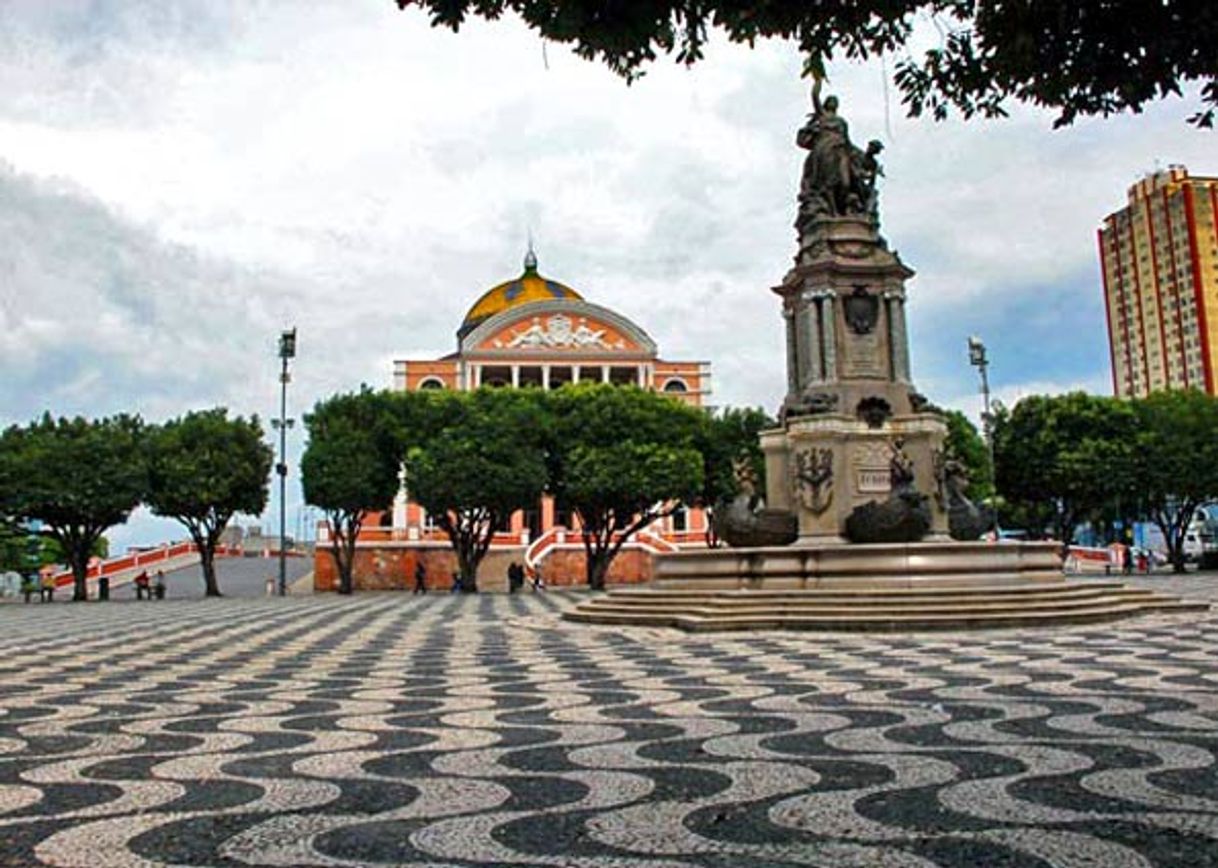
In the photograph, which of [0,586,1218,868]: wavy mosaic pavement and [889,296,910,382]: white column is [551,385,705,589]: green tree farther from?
[0,586,1218,868]: wavy mosaic pavement

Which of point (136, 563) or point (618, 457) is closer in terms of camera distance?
point (618, 457)

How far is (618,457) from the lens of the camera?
3903 cm

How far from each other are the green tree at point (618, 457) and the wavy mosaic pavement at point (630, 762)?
27503 mm

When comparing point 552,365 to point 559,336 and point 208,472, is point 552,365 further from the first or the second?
point 208,472

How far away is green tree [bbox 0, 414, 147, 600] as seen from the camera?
123 ft

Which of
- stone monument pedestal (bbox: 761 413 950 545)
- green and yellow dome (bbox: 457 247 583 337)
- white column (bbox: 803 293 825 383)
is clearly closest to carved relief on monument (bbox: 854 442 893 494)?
stone monument pedestal (bbox: 761 413 950 545)

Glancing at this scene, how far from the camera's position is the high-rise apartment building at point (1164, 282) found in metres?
64.2

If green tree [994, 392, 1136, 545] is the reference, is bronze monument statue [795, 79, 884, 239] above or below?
above

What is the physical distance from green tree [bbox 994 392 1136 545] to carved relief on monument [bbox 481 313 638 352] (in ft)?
89.6

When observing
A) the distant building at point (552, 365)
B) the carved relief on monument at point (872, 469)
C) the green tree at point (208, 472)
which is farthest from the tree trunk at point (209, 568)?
the carved relief on monument at point (872, 469)

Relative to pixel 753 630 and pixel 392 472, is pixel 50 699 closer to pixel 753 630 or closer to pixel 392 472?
pixel 753 630

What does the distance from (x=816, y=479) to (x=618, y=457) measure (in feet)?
69.9

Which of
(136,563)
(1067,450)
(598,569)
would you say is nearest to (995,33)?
(598,569)

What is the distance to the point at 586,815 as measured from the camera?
4.11 m
